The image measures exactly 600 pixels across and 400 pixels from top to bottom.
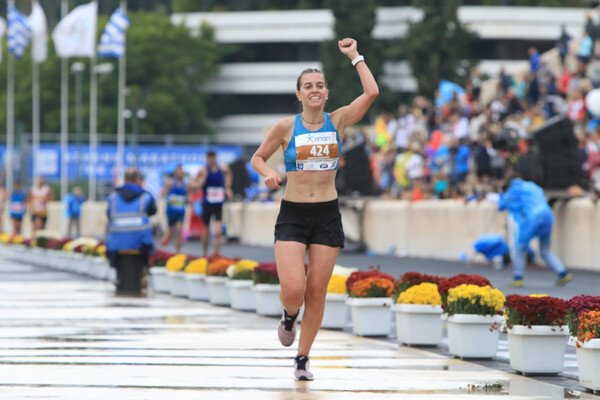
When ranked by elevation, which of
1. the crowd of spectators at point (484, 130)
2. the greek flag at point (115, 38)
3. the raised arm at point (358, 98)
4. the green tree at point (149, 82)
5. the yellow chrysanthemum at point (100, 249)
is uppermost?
the green tree at point (149, 82)

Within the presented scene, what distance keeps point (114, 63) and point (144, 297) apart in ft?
260

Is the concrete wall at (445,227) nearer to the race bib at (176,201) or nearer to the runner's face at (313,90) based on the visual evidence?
the race bib at (176,201)

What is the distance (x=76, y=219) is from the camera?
52.4 m

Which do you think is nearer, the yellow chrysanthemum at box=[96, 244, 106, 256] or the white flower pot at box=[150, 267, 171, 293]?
the white flower pot at box=[150, 267, 171, 293]

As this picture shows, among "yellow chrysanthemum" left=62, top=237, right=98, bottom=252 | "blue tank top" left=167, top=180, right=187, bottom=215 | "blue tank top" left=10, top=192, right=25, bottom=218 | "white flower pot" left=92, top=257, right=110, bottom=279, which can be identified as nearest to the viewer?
"white flower pot" left=92, top=257, right=110, bottom=279

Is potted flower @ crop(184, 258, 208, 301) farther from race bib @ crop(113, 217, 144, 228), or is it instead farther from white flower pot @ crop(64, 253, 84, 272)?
white flower pot @ crop(64, 253, 84, 272)

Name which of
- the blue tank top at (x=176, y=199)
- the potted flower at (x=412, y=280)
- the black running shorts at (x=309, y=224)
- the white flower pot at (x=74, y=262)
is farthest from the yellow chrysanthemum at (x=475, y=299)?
the blue tank top at (x=176, y=199)

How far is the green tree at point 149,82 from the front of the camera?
96750 millimetres

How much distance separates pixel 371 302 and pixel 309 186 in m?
4.23

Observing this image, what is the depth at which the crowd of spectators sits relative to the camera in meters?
29.1

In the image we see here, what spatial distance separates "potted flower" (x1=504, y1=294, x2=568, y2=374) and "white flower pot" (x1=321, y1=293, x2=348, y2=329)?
438 centimetres

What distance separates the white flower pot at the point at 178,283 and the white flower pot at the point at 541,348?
34.1 feet

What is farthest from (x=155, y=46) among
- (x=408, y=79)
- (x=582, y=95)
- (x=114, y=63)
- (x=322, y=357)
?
(x=322, y=357)

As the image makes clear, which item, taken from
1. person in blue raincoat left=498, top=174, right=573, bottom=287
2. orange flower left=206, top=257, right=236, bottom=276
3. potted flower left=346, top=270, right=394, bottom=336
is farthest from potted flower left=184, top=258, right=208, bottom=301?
potted flower left=346, top=270, right=394, bottom=336
